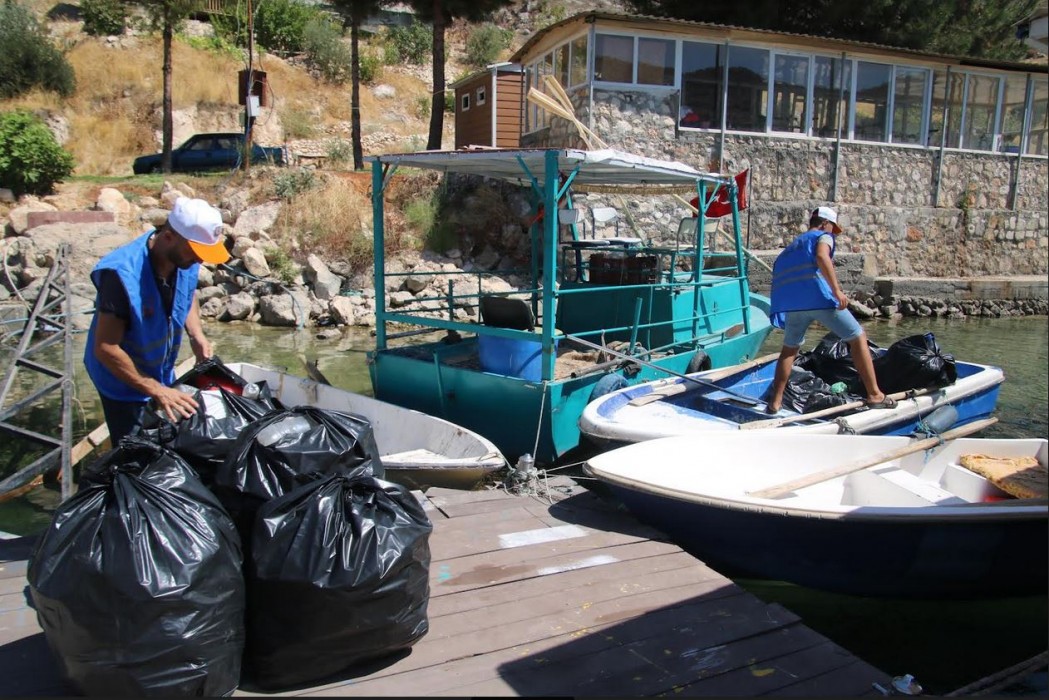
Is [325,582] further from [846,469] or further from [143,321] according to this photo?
[846,469]

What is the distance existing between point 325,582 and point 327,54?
1261 inches

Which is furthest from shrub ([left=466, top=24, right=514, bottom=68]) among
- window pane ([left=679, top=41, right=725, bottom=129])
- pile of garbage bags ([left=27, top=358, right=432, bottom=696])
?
pile of garbage bags ([left=27, top=358, right=432, bottom=696])

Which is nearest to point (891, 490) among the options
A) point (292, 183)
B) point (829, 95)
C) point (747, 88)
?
point (747, 88)

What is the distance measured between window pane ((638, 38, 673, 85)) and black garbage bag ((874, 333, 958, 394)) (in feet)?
34.8

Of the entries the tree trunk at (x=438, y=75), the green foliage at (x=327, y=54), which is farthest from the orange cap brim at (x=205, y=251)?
the green foliage at (x=327, y=54)

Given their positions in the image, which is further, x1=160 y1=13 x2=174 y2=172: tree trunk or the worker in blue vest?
x1=160 y1=13 x2=174 y2=172: tree trunk

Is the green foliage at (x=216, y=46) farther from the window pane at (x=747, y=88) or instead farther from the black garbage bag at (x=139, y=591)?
the black garbage bag at (x=139, y=591)

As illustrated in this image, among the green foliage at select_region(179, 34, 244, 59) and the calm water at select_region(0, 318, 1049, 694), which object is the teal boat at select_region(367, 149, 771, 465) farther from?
the green foliage at select_region(179, 34, 244, 59)

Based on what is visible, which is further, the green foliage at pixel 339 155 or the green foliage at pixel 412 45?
the green foliage at pixel 412 45

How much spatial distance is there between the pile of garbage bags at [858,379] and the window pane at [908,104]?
13.9m

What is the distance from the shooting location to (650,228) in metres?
16.9

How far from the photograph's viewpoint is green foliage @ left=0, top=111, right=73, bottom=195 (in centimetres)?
1689

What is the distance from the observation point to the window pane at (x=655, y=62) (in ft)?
52.6

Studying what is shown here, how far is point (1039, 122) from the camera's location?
67.8 feet
